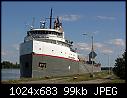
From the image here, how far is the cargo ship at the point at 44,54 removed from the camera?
51062mm

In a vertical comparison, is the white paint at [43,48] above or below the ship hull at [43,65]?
above

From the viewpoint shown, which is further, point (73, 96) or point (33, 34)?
point (33, 34)

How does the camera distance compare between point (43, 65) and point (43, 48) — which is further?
point (43, 48)

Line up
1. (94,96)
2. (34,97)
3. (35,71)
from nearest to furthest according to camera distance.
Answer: (34,97)
(94,96)
(35,71)

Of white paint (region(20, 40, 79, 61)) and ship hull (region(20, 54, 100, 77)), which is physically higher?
white paint (region(20, 40, 79, 61))

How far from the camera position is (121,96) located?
16.1 meters

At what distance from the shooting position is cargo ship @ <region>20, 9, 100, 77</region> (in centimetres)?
5106

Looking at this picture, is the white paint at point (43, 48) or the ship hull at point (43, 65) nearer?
the ship hull at point (43, 65)

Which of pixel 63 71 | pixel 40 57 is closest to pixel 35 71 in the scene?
pixel 40 57

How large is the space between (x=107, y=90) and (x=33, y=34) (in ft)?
140

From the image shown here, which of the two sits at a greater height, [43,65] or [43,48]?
[43,48]

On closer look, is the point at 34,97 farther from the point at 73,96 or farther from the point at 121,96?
the point at 121,96

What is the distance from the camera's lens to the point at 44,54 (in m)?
52.1

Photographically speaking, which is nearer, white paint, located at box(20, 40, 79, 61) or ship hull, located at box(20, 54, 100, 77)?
ship hull, located at box(20, 54, 100, 77)
